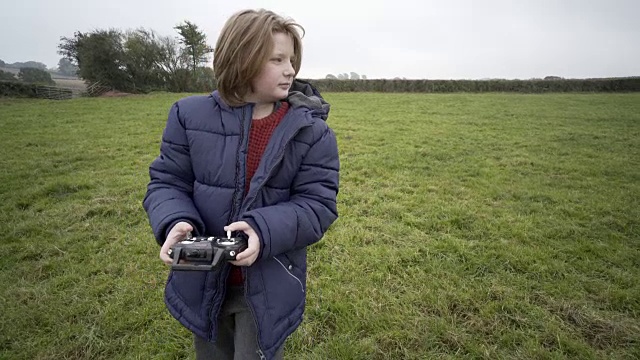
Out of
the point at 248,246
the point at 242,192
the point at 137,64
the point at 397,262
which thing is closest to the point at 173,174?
the point at 242,192

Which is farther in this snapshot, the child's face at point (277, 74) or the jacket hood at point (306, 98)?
the jacket hood at point (306, 98)

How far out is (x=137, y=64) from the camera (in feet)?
98.3

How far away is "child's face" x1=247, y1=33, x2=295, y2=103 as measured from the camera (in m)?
1.66

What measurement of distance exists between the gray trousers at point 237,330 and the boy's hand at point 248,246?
0.43m

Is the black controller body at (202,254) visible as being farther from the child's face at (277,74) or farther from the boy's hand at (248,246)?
the child's face at (277,74)

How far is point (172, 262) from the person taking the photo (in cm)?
131

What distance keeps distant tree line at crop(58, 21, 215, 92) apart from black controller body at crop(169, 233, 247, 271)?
103ft

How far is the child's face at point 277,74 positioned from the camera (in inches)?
65.4

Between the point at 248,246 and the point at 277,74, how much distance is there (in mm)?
829

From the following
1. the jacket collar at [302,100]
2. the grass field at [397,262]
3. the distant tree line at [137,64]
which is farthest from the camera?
the distant tree line at [137,64]

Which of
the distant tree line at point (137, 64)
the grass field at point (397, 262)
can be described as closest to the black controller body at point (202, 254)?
the grass field at point (397, 262)

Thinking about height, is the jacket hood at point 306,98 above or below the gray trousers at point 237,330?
above

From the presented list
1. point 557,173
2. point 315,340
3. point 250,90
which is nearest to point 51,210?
point 315,340

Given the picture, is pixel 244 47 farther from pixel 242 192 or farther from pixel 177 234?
pixel 177 234
